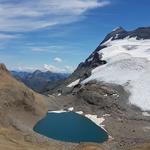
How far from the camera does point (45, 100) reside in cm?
15625

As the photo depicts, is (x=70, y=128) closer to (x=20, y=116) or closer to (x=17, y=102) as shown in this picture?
(x=20, y=116)

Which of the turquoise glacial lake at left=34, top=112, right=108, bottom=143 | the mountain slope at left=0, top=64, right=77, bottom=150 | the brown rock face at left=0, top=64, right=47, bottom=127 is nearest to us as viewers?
the mountain slope at left=0, top=64, right=77, bottom=150

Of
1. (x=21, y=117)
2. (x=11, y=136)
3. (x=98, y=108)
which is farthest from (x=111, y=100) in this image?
(x=11, y=136)

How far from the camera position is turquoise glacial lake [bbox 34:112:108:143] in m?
113

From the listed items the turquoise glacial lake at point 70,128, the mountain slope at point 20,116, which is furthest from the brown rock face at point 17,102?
the turquoise glacial lake at point 70,128

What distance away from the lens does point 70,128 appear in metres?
126

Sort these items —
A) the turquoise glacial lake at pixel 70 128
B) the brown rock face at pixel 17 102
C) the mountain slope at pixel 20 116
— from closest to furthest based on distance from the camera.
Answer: the mountain slope at pixel 20 116
the turquoise glacial lake at pixel 70 128
the brown rock face at pixel 17 102

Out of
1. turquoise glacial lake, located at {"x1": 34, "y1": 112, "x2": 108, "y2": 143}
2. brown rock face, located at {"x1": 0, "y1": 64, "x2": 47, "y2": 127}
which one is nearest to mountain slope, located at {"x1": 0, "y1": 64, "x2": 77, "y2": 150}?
brown rock face, located at {"x1": 0, "y1": 64, "x2": 47, "y2": 127}

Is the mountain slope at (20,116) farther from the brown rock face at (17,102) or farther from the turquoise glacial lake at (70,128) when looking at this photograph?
the turquoise glacial lake at (70,128)

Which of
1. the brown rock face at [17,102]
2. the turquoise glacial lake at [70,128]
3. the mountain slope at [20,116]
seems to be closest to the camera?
the mountain slope at [20,116]

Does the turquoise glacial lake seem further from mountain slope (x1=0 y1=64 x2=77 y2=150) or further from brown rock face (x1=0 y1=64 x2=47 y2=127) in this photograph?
brown rock face (x1=0 y1=64 x2=47 y2=127)

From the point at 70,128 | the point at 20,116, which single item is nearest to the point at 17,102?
the point at 20,116

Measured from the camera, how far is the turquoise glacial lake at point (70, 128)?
372 feet

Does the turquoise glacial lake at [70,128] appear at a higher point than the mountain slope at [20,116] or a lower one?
lower
